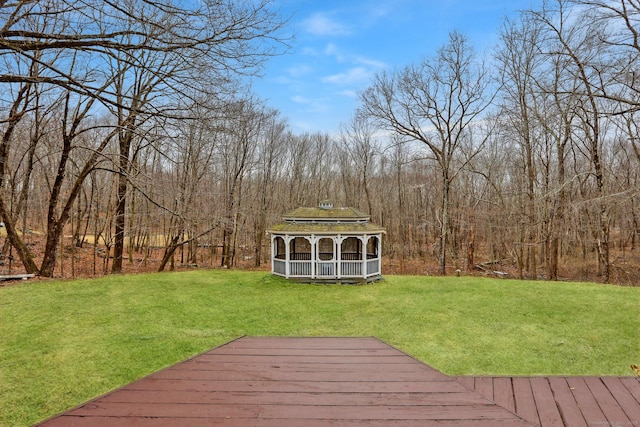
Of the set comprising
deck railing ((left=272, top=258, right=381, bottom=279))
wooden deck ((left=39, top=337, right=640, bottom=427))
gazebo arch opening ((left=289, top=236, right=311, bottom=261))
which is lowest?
wooden deck ((left=39, top=337, right=640, bottom=427))

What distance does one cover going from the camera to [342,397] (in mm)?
3217

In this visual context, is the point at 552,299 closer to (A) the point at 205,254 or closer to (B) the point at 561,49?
(B) the point at 561,49

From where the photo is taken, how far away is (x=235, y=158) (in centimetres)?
1738

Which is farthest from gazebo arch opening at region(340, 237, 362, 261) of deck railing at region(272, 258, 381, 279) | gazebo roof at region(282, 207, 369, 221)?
deck railing at region(272, 258, 381, 279)

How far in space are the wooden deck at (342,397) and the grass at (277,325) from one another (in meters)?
0.61

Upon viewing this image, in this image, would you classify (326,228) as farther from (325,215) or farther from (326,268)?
(326,268)

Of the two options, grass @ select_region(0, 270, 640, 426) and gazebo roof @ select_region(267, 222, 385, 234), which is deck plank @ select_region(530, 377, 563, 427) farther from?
gazebo roof @ select_region(267, 222, 385, 234)

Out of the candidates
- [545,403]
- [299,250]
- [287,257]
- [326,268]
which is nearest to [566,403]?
[545,403]

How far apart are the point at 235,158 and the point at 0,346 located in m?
13.4

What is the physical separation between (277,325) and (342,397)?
9.88 feet

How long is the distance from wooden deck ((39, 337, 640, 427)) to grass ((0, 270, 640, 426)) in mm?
606

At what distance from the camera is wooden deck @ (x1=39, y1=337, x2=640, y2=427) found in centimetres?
285

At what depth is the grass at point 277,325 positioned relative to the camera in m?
4.16

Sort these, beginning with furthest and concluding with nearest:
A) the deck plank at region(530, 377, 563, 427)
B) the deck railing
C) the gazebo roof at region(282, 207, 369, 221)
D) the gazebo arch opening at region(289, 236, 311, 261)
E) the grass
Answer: the gazebo arch opening at region(289, 236, 311, 261), the gazebo roof at region(282, 207, 369, 221), the deck railing, the grass, the deck plank at region(530, 377, 563, 427)
